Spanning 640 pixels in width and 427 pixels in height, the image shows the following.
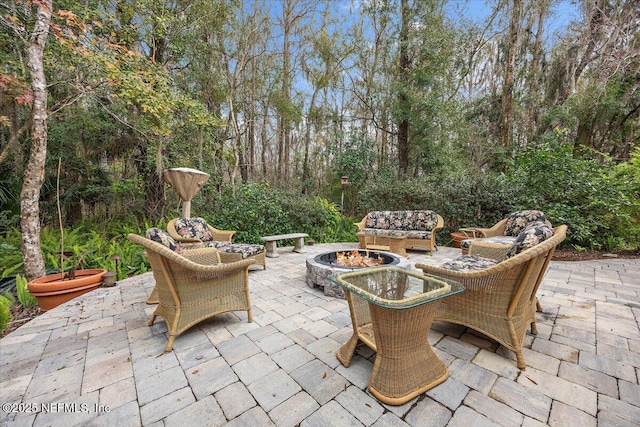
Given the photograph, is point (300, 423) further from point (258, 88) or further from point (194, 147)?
point (258, 88)

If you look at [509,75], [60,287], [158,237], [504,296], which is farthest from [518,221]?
[60,287]

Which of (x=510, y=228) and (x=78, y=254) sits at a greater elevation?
(x=510, y=228)

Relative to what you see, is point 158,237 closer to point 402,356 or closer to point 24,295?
point 24,295

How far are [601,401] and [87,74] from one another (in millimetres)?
6723

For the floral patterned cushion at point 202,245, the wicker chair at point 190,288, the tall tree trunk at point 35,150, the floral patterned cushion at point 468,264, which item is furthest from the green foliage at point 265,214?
the floral patterned cushion at point 468,264

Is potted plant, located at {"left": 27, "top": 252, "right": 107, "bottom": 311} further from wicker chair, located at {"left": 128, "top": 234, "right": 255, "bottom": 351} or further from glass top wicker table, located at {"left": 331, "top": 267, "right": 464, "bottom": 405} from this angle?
glass top wicker table, located at {"left": 331, "top": 267, "right": 464, "bottom": 405}

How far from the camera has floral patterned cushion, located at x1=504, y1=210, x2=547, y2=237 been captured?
13.9 feet

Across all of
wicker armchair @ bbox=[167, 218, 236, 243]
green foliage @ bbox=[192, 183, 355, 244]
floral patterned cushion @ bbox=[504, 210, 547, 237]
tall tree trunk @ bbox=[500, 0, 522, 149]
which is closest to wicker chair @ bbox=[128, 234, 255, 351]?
wicker armchair @ bbox=[167, 218, 236, 243]

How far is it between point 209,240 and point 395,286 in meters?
3.56

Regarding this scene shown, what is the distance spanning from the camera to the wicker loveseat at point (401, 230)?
5159 millimetres

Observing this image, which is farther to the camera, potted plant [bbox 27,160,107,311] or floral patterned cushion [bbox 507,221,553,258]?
potted plant [bbox 27,160,107,311]

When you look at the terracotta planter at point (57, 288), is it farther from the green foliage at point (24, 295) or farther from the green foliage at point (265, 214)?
the green foliage at point (265, 214)

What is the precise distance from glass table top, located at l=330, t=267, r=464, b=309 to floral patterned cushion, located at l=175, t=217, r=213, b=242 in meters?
3.24

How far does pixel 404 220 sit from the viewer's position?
5871mm
